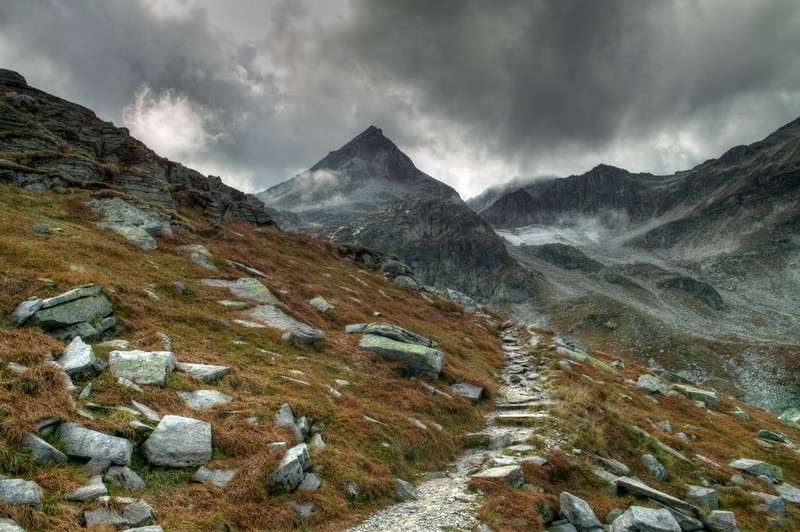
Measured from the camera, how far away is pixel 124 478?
6.64 m

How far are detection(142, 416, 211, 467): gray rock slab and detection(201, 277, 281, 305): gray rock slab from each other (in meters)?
13.7

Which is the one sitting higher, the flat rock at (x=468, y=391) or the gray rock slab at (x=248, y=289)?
the gray rock slab at (x=248, y=289)

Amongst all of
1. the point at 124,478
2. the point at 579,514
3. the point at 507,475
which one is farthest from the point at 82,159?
the point at 579,514

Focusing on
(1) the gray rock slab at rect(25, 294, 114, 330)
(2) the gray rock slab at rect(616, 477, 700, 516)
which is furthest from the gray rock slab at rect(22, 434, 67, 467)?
(2) the gray rock slab at rect(616, 477, 700, 516)

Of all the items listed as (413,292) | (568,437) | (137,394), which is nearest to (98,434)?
(137,394)

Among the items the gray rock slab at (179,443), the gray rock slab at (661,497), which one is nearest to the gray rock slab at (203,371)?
the gray rock slab at (179,443)

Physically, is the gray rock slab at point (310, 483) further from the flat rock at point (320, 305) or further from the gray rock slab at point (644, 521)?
the flat rock at point (320, 305)

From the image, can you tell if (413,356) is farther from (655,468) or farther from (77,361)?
(77,361)

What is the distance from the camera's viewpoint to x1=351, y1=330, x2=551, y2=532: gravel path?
8.41 m

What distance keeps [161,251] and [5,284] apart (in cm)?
1359

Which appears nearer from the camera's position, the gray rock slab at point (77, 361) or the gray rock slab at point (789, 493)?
the gray rock slab at point (77, 361)

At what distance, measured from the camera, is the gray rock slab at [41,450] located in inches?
240

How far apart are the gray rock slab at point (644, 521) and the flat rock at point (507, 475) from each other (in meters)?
2.31

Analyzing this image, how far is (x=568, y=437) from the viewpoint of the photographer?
44.7 feet
